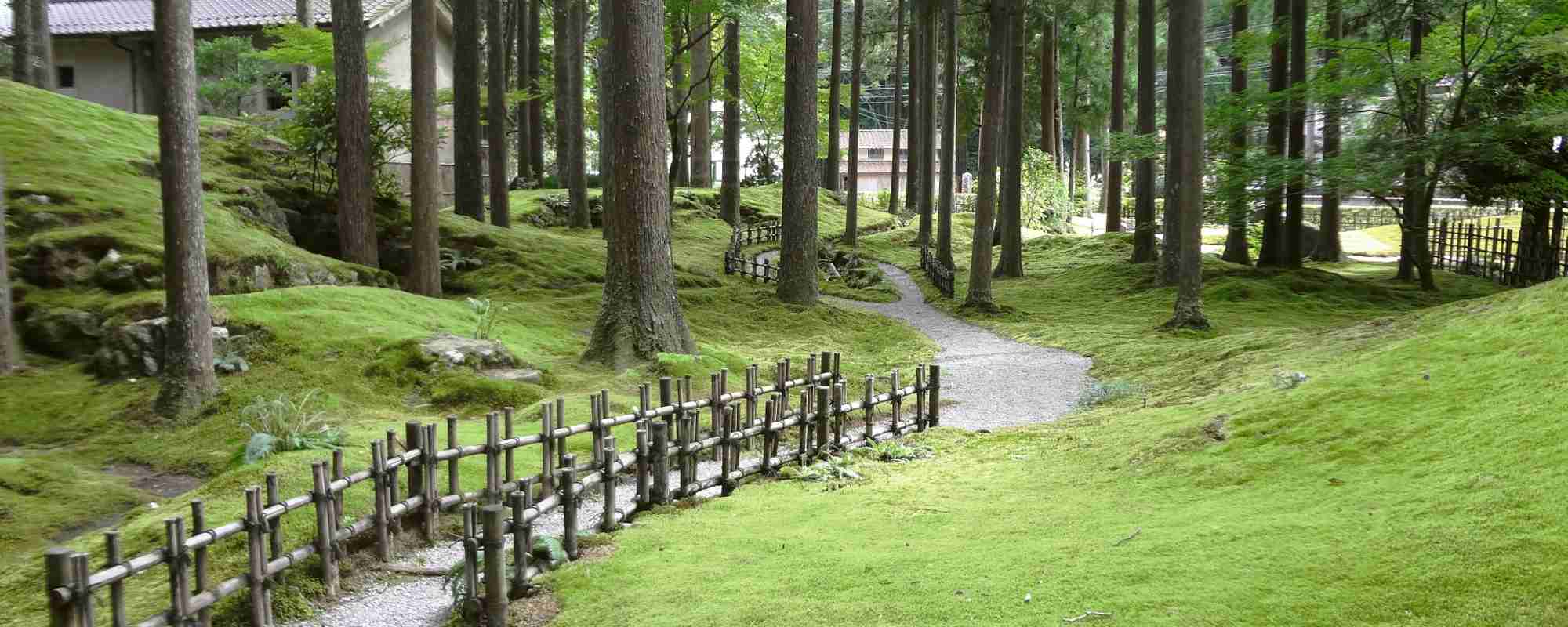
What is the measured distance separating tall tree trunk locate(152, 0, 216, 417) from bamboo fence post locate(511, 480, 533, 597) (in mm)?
5389

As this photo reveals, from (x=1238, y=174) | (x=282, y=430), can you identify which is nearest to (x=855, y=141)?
(x=1238, y=174)

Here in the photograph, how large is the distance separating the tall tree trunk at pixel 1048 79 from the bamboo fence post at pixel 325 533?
28.5m

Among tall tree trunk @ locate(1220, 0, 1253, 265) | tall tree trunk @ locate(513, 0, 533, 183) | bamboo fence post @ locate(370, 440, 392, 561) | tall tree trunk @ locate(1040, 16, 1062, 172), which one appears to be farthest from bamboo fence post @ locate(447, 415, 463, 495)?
tall tree trunk @ locate(1040, 16, 1062, 172)

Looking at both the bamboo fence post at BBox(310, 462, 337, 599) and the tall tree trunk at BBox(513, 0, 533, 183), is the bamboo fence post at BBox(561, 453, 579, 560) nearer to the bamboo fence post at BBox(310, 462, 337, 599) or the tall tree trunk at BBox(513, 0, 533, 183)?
the bamboo fence post at BBox(310, 462, 337, 599)

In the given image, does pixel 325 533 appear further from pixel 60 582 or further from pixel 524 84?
pixel 524 84

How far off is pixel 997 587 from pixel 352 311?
31.7 ft

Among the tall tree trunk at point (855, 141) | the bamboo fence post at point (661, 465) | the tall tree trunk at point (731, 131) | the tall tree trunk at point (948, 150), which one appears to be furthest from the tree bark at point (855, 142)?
the bamboo fence post at point (661, 465)

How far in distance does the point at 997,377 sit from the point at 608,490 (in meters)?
8.55

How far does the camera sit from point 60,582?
169 inches

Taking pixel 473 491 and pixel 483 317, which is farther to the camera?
pixel 483 317

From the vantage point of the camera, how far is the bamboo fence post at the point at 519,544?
539 cm

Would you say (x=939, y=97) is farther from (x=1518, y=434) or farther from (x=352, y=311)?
(x=1518, y=434)

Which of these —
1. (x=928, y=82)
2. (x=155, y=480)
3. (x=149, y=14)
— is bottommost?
(x=155, y=480)

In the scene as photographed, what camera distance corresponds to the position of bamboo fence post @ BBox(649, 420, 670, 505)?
7.25 meters
